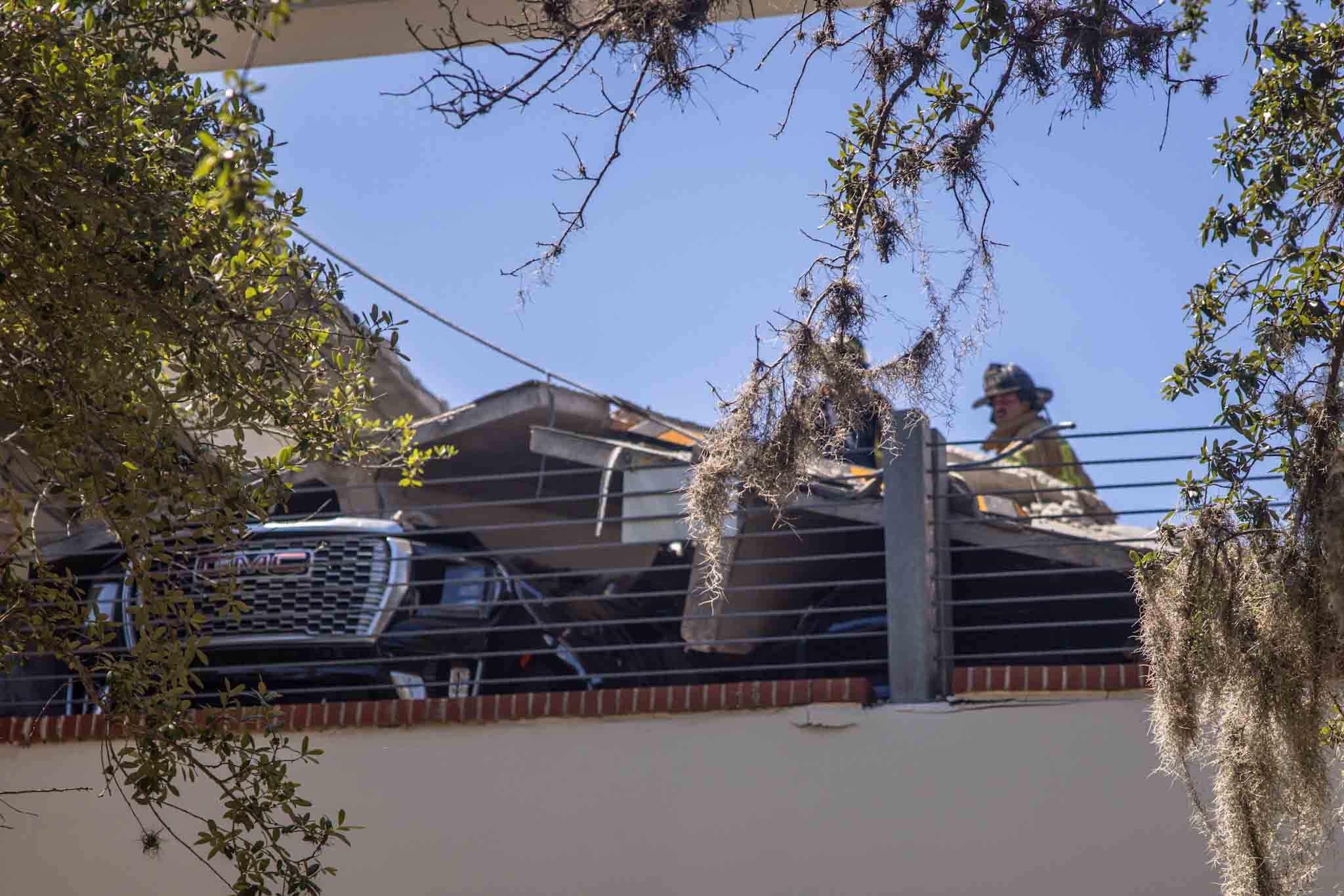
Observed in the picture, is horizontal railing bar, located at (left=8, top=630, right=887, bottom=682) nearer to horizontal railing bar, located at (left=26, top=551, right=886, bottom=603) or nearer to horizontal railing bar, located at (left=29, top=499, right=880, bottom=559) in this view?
horizontal railing bar, located at (left=26, top=551, right=886, bottom=603)

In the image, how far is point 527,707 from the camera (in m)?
7.02

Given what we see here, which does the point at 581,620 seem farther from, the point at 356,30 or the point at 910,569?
the point at 356,30

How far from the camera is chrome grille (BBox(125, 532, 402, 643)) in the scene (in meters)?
7.94

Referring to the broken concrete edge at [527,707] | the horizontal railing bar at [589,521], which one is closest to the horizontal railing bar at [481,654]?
the broken concrete edge at [527,707]

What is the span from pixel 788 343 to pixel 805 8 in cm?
113

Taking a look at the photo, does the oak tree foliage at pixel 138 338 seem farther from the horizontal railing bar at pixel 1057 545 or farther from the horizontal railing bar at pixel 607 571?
the horizontal railing bar at pixel 1057 545

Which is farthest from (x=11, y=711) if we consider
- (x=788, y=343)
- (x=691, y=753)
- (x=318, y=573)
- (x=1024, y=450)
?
(x=1024, y=450)

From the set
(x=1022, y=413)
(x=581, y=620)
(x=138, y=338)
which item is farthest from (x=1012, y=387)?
(x=138, y=338)

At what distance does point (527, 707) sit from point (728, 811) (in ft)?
3.48

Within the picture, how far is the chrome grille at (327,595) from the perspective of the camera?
794 cm

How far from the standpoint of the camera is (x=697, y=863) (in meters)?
6.56

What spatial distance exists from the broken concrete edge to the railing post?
202 millimetres

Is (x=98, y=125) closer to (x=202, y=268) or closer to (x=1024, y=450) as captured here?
(x=202, y=268)

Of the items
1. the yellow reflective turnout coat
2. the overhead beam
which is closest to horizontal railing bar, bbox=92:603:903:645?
the overhead beam
